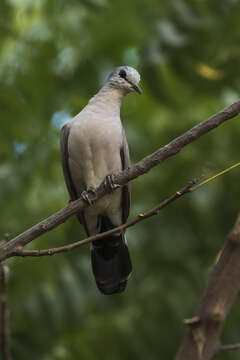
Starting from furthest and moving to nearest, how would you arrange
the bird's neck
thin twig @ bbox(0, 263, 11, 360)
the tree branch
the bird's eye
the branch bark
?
1. the bird's neck
2. the bird's eye
3. the branch bark
4. thin twig @ bbox(0, 263, 11, 360)
5. the tree branch

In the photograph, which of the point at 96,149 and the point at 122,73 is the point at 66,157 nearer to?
the point at 96,149

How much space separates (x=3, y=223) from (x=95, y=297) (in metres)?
0.94

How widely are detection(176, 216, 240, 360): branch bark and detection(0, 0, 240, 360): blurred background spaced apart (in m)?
0.48

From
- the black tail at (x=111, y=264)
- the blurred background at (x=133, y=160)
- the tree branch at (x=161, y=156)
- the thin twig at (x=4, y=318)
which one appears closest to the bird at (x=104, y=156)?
the black tail at (x=111, y=264)

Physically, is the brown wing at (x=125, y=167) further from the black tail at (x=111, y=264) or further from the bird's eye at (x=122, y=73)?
the bird's eye at (x=122, y=73)

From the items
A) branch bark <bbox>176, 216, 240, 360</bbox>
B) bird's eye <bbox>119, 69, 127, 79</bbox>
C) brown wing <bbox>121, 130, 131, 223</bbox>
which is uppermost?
bird's eye <bbox>119, 69, 127, 79</bbox>

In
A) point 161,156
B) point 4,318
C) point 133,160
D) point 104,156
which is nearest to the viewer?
point 161,156

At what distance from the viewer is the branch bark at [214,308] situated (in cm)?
329

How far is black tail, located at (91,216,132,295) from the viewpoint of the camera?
4.00 metres

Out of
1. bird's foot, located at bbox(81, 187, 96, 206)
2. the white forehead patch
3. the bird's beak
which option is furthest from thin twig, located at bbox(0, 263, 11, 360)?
the white forehead patch

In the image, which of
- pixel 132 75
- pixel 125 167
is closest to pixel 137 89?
pixel 132 75

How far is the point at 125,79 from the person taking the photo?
407 centimetres

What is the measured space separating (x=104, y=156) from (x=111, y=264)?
822mm

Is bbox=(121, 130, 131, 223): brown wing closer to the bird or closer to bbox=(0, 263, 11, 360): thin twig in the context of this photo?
the bird
